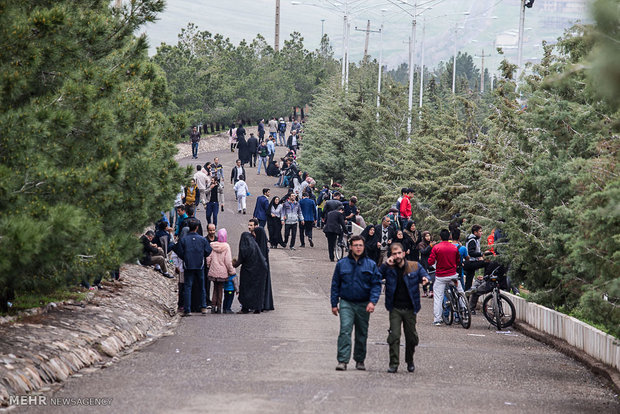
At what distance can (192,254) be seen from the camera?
17938mm

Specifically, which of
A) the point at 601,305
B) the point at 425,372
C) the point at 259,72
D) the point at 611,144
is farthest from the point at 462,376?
the point at 259,72

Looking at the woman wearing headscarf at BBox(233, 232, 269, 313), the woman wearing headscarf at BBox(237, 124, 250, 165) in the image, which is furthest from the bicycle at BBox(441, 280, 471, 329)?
the woman wearing headscarf at BBox(237, 124, 250, 165)

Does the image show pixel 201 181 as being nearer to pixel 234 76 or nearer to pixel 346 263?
pixel 346 263

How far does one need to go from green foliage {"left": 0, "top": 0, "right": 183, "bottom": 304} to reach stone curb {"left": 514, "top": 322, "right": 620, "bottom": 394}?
6.94 meters

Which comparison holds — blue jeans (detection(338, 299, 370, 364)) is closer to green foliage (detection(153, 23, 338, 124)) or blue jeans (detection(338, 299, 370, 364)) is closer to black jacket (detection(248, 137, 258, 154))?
black jacket (detection(248, 137, 258, 154))

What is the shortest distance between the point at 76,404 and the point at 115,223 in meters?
4.78

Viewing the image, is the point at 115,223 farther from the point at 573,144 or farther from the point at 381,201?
the point at 381,201

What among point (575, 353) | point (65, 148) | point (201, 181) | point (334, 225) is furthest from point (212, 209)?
point (65, 148)

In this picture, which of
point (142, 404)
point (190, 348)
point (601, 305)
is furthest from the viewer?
point (190, 348)

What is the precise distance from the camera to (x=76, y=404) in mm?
9781

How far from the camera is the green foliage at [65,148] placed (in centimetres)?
1047

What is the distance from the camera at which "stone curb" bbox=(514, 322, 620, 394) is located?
43.0 feet

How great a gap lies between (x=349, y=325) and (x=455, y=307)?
660cm

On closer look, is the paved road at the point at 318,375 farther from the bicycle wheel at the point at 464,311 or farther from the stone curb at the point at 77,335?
the stone curb at the point at 77,335
